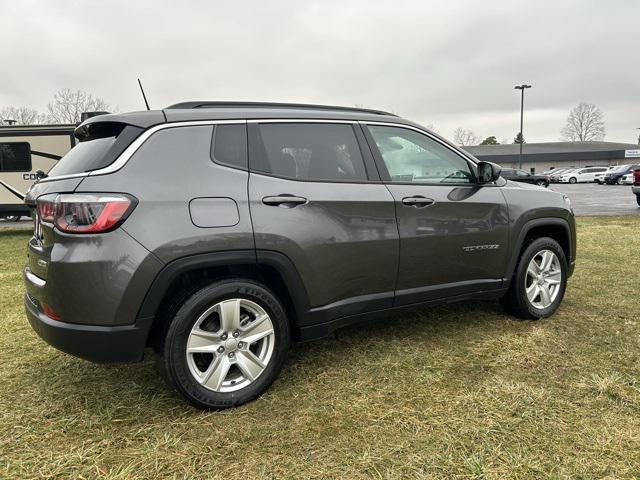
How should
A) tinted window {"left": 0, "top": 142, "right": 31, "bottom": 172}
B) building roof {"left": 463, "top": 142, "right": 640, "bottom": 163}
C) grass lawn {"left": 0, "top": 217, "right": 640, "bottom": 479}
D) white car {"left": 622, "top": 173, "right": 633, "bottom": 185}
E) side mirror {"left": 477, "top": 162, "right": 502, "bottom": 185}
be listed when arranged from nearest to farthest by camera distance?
grass lawn {"left": 0, "top": 217, "right": 640, "bottom": 479} < side mirror {"left": 477, "top": 162, "right": 502, "bottom": 185} < tinted window {"left": 0, "top": 142, "right": 31, "bottom": 172} < white car {"left": 622, "top": 173, "right": 633, "bottom": 185} < building roof {"left": 463, "top": 142, "right": 640, "bottom": 163}

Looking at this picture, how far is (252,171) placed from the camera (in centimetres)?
288

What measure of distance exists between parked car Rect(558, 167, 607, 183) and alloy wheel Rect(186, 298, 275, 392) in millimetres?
45026

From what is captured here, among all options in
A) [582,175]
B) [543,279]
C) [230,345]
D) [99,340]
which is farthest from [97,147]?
[582,175]

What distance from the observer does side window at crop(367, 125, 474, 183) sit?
3.47m

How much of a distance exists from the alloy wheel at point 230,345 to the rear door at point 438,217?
1086 mm

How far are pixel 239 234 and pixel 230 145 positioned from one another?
57 cm

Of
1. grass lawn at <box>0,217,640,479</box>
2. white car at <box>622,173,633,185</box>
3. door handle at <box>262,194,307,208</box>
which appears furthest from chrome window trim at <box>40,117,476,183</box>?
white car at <box>622,173,633,185</box>

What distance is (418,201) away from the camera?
343cm

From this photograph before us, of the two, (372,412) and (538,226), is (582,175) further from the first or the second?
(372,412)

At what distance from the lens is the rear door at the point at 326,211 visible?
288 centimetres

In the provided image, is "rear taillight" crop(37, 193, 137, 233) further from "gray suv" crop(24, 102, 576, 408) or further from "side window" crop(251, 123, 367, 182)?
"side window" crop(251, 123, 367, 182)

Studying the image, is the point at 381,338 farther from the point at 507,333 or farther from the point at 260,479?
the point at 260,479

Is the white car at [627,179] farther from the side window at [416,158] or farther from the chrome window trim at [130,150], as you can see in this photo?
the chrome window trim at [130,150]

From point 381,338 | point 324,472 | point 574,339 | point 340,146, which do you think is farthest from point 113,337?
point 574,339
